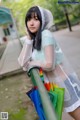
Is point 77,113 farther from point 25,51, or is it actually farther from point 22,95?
point 22,95

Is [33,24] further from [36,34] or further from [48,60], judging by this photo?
[48,60]

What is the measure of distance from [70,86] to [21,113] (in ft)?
9.07

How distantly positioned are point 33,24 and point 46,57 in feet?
1.02

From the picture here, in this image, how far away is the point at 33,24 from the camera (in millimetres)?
2455

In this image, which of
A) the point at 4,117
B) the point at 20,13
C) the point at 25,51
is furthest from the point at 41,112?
the point at 20,13

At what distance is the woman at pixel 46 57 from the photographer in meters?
2.38

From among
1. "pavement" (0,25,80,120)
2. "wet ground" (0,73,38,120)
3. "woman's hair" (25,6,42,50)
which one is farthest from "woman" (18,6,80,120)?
"wet ground" (0,73,38,120)

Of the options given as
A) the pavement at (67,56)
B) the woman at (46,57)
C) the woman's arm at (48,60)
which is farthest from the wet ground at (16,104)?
the woman's arm at (48,60)

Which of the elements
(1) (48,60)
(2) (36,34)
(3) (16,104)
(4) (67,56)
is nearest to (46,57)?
(1) (48,60)

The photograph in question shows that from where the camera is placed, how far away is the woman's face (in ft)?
8.05

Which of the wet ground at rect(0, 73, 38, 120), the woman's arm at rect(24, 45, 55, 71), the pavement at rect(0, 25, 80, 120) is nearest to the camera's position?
the woman's arm at rect(24, 45, 55, 71)

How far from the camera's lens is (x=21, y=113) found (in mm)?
5031

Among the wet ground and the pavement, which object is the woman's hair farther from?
the wet ground

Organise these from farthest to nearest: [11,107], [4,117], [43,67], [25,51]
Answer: [11,107] → [4,117] → [25,51] → [43,67]
